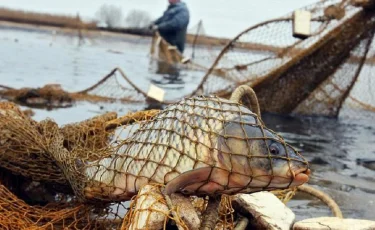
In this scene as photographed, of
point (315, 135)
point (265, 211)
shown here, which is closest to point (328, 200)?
point (265, 211)

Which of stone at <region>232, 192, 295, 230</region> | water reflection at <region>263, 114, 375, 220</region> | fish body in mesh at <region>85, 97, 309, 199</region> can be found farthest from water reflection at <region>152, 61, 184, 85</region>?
fish body in mesh at <region>85, 97, 309, 199</region>

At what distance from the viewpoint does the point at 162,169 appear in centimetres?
317

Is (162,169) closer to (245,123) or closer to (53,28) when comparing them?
(245,123)

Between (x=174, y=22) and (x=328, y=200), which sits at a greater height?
(x=174, y=22)

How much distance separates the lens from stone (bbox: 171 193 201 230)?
9.77 feet

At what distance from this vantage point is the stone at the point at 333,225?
3312 millimetres

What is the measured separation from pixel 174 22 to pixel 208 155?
17.7 m

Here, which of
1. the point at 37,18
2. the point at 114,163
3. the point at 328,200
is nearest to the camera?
the point at 114,163

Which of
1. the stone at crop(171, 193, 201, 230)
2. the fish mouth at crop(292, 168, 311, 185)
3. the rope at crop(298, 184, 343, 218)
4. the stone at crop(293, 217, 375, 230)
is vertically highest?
the fish mouth at crop(292, 168, 311, 185)

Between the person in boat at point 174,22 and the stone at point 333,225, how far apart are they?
17.1 m

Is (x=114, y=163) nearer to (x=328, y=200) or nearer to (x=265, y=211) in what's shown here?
(x=265, y=211)

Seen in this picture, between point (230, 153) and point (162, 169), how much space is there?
1.41 ft

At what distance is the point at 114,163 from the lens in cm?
352

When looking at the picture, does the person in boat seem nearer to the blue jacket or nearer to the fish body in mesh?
the blue jacket
